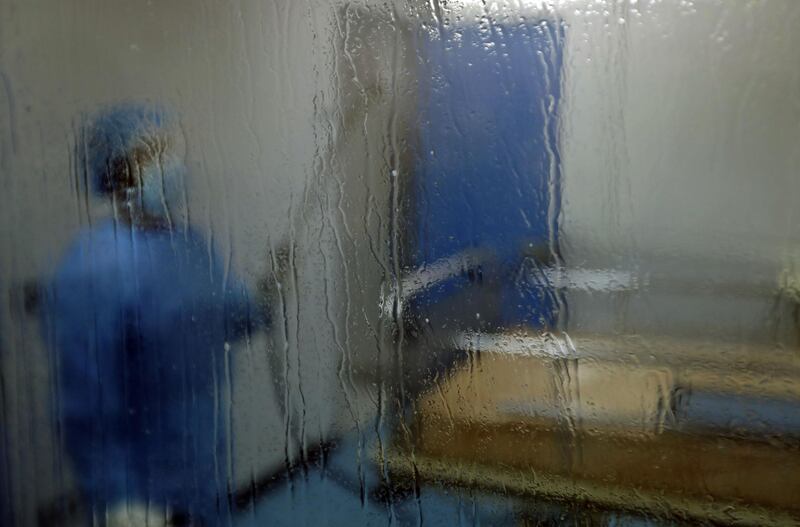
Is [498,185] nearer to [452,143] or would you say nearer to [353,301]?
[452,143]

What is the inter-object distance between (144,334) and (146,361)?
0.04 metres

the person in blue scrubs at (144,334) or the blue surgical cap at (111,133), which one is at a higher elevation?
the blue surgical cap at (111,133)

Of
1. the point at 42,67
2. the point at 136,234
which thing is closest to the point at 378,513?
the point at 136,234

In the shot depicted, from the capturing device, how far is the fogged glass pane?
2.11 feet

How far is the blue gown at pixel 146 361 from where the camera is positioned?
0.88m

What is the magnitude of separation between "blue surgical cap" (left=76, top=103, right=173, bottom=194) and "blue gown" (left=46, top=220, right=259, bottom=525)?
8 centimetres

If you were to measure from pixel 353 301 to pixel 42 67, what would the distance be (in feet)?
2.07

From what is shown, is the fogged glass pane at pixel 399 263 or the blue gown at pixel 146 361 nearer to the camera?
the fogged glass pane at pixel 399 263

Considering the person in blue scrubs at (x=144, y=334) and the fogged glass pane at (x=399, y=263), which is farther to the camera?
the person in blue scrubs at (x=144, y=334)

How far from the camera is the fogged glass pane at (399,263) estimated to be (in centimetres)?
64

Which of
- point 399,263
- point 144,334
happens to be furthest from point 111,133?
point 399,263

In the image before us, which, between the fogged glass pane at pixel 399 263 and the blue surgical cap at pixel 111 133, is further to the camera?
the blue surgical cap at pixel 111 133

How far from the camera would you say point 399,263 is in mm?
790

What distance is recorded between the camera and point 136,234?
0.90m
